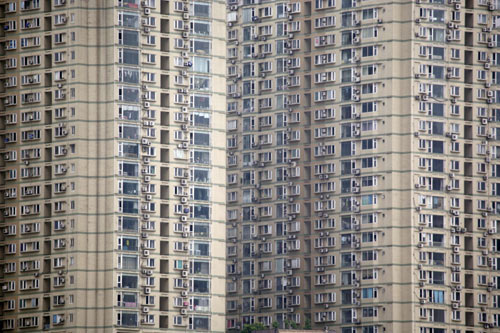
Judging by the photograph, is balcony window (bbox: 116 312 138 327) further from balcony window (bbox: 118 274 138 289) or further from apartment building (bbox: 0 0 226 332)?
balcony window (bbox: 118 274 138 289)

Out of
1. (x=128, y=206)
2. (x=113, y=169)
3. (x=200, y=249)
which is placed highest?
(x=113, y=169)

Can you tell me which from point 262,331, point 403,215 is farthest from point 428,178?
point 262,331

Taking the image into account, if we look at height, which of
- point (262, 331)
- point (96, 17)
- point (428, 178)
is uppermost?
point (96, 17)

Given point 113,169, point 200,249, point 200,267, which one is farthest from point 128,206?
point 200,267

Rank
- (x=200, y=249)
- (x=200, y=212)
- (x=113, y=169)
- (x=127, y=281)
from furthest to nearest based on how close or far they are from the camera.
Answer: (x=200, y=212) → (x=200, y=249) → (x=113, y=169) → (x=127, y=281)

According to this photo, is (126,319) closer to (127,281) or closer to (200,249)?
(127,281)

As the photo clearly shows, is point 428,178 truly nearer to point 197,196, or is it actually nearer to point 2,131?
point 197,196

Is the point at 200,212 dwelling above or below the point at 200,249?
above

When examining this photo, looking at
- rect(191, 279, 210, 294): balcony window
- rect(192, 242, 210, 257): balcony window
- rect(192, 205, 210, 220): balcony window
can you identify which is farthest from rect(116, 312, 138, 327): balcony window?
rect(192, 205, 210, 220): balcony window
